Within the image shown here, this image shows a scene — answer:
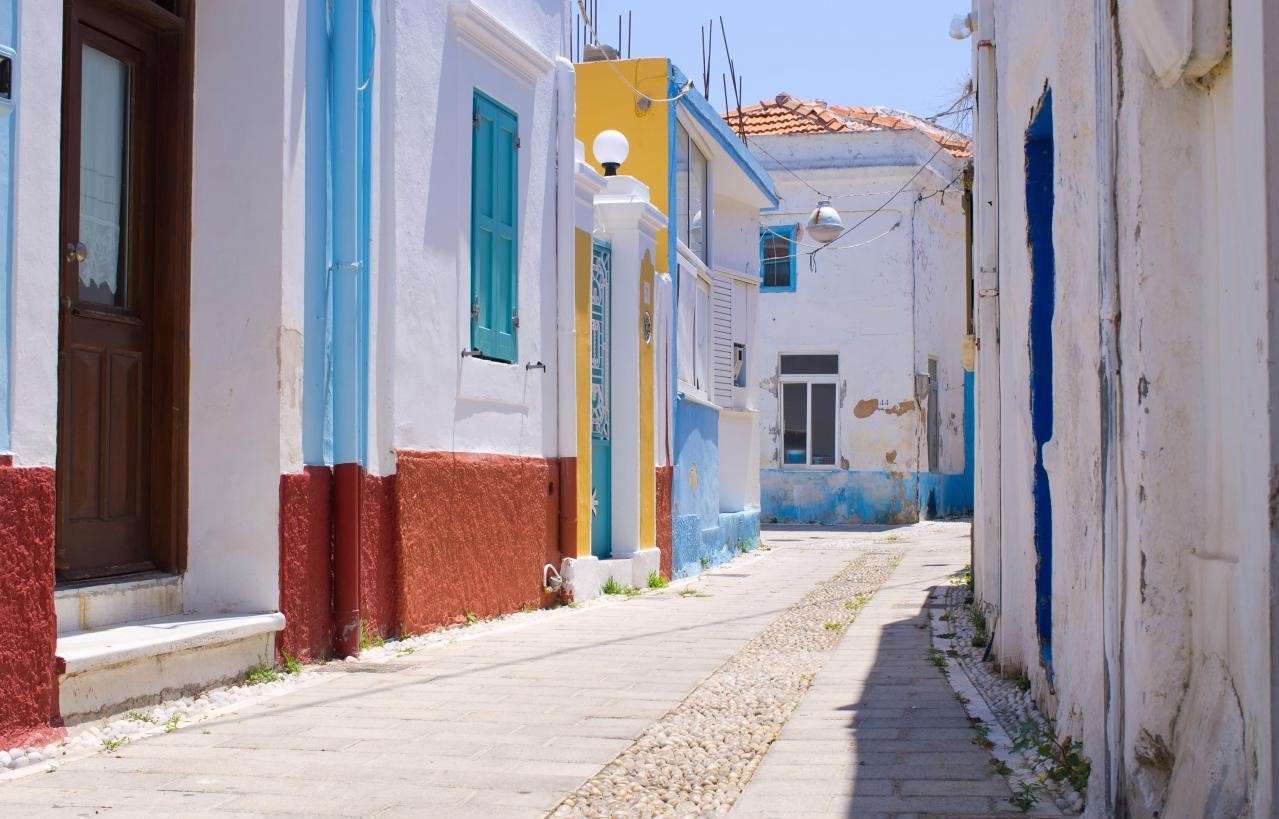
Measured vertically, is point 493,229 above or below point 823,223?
below

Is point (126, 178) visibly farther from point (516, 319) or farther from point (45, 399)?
point (516, 319)

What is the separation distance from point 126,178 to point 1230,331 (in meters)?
4.90

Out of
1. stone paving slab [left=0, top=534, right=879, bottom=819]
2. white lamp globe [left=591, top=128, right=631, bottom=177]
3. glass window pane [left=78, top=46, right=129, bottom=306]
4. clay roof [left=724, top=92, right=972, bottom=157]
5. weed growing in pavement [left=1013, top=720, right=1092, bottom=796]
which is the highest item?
clay roof [left=724, top=92, right=972, bottom=157]

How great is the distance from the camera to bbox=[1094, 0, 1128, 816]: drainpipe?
3773 millimetres

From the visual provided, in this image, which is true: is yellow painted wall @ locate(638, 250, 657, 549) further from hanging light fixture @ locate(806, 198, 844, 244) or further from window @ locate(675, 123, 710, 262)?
hanging light fixture @ locate(806, 198, 844, 244)

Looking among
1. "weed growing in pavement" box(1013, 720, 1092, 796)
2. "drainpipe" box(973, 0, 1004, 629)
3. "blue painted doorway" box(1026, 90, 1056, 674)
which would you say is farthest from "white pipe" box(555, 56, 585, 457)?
"weed growing in pavement" box(1013, 720, 1092, 796)

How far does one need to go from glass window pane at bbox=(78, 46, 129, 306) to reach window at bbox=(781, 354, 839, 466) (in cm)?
1981

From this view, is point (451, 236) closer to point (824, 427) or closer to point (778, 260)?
point (824, 427)

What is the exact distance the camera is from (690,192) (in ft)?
52.3

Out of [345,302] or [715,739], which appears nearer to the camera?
[715,739]

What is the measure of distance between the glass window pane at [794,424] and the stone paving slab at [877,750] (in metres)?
17.2

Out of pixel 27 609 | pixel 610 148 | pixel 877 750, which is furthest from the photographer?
pixel 610 148

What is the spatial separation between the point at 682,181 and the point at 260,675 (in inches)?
396

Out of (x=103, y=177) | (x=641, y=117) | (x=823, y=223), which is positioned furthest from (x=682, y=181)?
(x=103, y=177)
